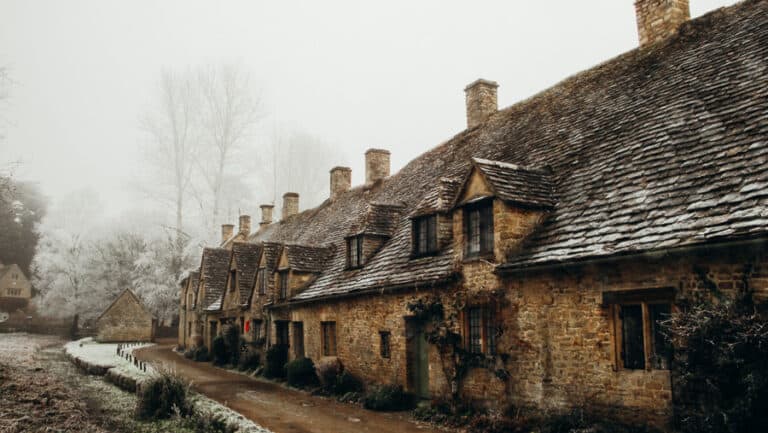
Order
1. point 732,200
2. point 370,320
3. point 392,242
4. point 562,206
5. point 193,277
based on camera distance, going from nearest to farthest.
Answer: point 732,200, point 562,206, point 370,320, point 392,242, point 193,277

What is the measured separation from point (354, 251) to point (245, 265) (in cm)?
1187

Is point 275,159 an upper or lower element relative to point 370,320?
upper

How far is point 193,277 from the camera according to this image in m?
40.6

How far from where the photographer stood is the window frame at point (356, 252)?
1866 cm

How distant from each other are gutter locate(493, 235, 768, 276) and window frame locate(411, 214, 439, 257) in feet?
11.4

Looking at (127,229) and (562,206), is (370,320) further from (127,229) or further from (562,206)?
(127,229)

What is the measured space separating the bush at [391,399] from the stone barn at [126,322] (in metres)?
36.6

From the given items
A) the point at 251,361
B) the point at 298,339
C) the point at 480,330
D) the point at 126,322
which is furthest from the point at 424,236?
the point at 126,322

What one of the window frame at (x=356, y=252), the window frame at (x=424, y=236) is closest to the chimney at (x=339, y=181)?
the window frame at (x=356, y=252)

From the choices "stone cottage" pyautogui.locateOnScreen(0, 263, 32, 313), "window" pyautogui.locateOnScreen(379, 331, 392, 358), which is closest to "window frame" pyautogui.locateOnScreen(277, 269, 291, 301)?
"window" pyautogui.locateOnScreen(379, 331, 392, 358)

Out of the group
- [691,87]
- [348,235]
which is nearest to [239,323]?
[348,235]

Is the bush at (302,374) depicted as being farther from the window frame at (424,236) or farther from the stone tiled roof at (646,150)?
the window frame at (424,236)

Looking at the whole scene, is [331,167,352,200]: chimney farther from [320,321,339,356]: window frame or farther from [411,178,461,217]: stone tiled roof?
[411,178,461,217]: stone tiled roof

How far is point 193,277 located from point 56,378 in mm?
20255
